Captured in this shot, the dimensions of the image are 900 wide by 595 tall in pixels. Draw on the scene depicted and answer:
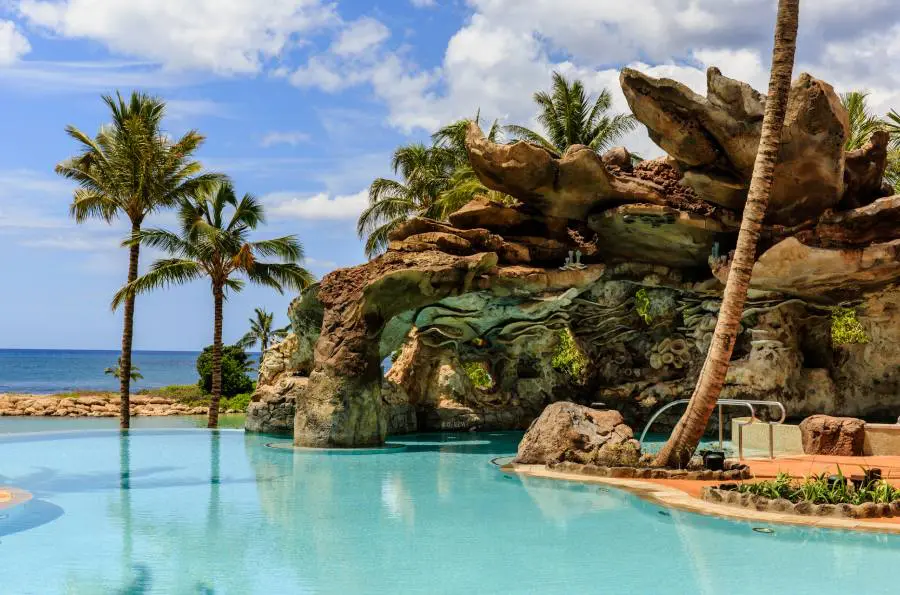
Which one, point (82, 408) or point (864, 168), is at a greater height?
point (864, 168)

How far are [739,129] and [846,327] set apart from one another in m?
7.86

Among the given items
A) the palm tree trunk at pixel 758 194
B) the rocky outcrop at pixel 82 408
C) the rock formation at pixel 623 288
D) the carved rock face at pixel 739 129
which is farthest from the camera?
the rocky outcrop at pixel 82 408

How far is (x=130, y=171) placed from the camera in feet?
78.0

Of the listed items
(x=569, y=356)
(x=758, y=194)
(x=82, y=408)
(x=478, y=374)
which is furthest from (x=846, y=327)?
(x=82, y=408)

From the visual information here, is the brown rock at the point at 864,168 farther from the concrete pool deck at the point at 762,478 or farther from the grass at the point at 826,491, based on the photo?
the grass at the point at 826,491

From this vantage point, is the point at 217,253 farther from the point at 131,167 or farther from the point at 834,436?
the point at 834,436

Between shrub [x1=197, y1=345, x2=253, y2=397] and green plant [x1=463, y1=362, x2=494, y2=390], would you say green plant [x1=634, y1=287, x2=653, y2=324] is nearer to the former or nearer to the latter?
green plant [x1=463, y1=362, x2=494, y2=390]

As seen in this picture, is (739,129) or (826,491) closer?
(826,491)

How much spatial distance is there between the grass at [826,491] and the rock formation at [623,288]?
292 inches

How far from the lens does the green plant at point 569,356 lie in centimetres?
2350

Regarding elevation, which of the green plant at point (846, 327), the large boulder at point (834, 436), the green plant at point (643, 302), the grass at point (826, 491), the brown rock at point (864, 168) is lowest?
the grass at point (826, 491)

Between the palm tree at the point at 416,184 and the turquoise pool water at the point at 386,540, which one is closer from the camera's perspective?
the turquoise pool water at the point at 386,540

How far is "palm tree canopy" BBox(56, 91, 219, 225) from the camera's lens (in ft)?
78.0

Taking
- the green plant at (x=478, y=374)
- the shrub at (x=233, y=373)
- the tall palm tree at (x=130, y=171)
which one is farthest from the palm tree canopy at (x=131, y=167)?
the shrub at (x=233, y=373)
